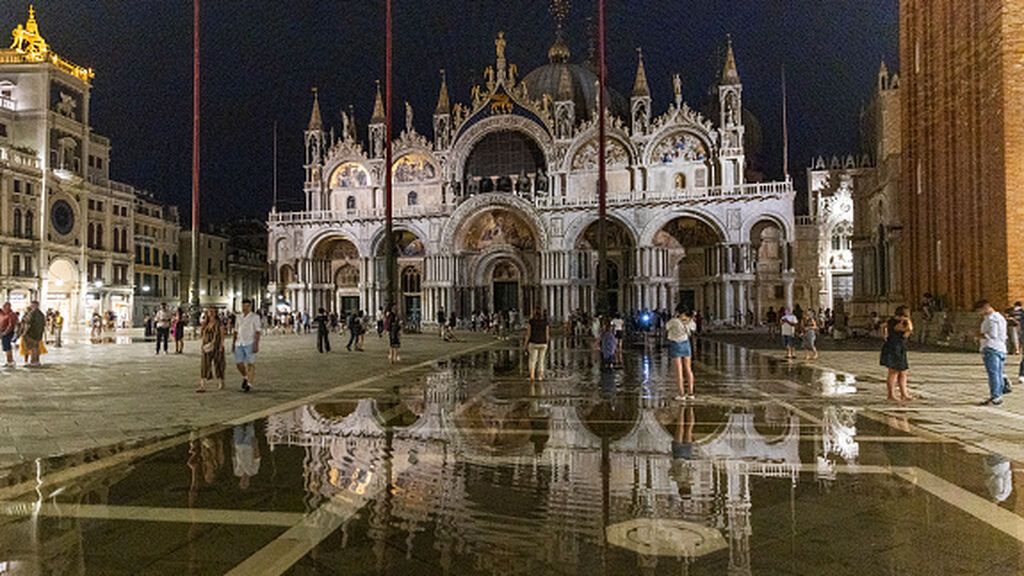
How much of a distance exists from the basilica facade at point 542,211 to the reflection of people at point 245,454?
42.3m

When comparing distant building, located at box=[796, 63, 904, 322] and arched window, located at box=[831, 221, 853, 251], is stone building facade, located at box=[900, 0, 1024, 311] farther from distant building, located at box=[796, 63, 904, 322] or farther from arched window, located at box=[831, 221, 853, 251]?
arched window, located at box=[831, 221, 853, 251]

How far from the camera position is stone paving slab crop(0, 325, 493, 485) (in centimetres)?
872

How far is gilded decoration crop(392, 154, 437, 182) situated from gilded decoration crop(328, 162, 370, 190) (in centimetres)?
311

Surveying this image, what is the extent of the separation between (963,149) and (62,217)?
2385 inches

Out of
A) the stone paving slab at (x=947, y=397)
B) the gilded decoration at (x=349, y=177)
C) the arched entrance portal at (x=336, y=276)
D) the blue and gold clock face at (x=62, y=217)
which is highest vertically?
the gilded decoration at (x=349, y=177)

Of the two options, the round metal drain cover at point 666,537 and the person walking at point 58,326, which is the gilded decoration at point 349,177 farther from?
the round metal drain cover at point 666,537

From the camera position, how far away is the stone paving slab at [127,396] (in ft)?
28.6

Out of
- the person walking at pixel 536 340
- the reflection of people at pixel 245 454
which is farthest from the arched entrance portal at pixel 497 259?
the reflection of people at pixel 245 454

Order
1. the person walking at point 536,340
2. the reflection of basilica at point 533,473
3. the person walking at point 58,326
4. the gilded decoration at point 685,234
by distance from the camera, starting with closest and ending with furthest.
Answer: the reflection of basilica at point 533,473, the person walking at point 536,340, the person walking at point 58,326, the gilded decoration at point 685,234

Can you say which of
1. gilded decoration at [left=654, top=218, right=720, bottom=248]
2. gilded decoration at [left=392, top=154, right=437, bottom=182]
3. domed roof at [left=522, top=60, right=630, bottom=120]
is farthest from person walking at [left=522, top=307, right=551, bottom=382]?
domed roof at [left=522, top=60, right=630, bottom=120]

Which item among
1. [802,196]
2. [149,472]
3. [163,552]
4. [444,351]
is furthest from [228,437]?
[802,196]

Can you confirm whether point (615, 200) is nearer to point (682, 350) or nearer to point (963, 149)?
point (963, 149)

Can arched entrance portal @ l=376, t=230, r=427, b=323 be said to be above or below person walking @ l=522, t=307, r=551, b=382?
above

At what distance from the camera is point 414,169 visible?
189 feet
